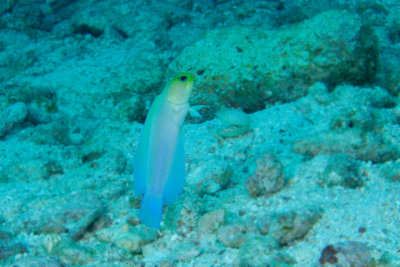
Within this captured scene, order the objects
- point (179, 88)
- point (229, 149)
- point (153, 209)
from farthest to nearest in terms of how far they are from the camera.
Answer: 1. point (229, 149)
2. point (153, 209)
3. point (179, 88)

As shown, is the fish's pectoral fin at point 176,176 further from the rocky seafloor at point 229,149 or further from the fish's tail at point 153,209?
the rocky seafloor at point 229,149

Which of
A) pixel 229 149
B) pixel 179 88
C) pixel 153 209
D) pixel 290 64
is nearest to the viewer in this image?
pixel 179 88

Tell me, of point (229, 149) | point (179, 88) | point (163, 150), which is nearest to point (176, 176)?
point (163, 150)

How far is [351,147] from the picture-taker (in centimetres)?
310

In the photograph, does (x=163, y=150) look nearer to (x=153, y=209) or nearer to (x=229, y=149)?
(x=153, y=209)

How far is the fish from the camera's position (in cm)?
192

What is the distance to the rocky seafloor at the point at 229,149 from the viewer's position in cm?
243

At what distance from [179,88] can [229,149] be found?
187cm

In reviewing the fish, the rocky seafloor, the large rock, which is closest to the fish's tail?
the fish

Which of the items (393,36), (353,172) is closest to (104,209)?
(353,172)

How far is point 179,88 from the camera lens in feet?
6.25

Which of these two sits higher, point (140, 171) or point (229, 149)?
point (140, 171)

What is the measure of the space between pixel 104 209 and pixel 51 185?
995 millimetres

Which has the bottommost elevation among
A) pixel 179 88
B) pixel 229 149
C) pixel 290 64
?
pixel 229 149
